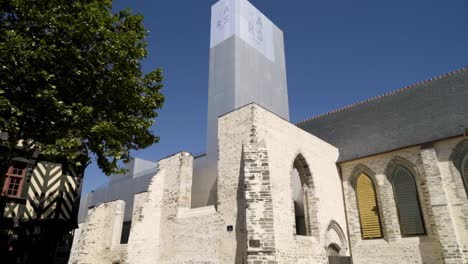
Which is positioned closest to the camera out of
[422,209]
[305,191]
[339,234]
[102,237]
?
[422,209]

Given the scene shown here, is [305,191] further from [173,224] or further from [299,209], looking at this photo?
[173,224]

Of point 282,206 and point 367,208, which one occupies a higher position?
point 367,208

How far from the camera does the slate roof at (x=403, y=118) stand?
11.6 meters

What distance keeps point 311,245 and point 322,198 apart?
6.85 ft

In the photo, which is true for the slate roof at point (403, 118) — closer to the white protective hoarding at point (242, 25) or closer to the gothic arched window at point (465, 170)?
the gothic arched window at point (465, 170)

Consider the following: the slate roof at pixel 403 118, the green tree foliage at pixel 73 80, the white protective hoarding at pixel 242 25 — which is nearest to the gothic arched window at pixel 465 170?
the slate roof at pixel 403 118

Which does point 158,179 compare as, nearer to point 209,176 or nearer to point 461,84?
point 209,176

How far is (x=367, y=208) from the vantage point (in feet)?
40.6

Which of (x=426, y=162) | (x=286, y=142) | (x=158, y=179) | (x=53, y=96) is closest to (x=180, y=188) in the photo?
(x=158, y=179)

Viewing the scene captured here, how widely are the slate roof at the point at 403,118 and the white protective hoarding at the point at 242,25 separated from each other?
6.32 m

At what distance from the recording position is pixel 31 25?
6078mm

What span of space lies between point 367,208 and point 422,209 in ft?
6.14

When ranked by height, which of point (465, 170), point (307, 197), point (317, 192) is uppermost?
point (465, 170)

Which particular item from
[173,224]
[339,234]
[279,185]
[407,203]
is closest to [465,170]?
[407,203]
